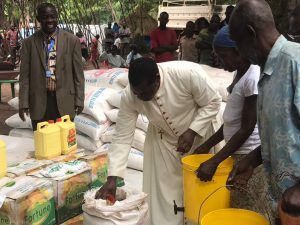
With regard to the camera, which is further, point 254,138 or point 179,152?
point 179,152

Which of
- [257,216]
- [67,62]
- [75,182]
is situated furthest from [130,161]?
[257,216]

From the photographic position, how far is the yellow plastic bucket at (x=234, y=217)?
5.26ft

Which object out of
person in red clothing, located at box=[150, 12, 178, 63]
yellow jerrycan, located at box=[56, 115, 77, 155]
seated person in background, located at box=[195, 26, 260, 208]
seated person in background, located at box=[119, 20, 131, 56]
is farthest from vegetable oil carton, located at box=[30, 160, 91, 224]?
seated person in background, located at box=[119, 20, 131, 56]

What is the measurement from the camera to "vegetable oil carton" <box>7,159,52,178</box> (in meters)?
2.53

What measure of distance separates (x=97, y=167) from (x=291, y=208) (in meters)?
1.70

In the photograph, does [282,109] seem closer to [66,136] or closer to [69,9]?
[66,136]

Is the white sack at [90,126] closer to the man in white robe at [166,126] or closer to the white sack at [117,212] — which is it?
the man in white robe at [166,126]

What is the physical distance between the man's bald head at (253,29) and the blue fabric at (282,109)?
0.04m

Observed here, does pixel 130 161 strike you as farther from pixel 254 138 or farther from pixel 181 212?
pixel 254 138

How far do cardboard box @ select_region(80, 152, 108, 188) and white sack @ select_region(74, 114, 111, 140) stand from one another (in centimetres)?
127

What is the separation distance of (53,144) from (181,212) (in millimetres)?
909

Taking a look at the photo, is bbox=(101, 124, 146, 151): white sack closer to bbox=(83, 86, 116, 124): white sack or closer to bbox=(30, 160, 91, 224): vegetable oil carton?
bbox=(83, 86, 116, 124): white sack

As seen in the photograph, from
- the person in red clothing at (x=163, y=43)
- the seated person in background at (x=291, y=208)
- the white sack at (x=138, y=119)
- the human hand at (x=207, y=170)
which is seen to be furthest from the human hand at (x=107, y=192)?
the person in red clothing at (x=163, y=43)

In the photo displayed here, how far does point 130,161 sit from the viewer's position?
392 centimetres
